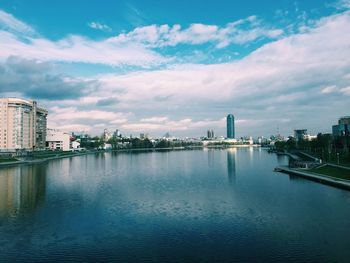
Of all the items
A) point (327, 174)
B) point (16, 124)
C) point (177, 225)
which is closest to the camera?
point (177, 225)

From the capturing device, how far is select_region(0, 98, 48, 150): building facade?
10044 centimetres

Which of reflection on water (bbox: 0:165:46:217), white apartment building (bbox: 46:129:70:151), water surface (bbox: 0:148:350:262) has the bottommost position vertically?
water surface (bbox: 0:148:350:262)

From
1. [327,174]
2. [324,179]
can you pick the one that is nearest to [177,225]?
[324,179]

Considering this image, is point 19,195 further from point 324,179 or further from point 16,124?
point 16,124

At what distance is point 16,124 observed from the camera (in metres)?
103

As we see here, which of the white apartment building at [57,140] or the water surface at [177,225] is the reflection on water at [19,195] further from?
the white apartment building at [57,140]

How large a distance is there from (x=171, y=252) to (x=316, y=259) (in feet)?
21.6

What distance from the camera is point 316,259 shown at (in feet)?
47.7

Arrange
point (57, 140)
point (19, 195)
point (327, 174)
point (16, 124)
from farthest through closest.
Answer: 1. point (57, 140)
2. point (16, 124)
3. point (327, 174)
4. point (19, 195)

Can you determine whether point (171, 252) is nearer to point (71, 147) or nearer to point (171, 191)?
point (171, 191)

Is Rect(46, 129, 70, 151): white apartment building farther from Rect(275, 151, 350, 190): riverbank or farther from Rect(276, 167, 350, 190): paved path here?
Rect(276, 167, 350, 190): paved path

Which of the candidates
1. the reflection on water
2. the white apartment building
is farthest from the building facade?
the reflection on water

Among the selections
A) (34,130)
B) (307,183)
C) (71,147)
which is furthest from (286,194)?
(71,147)

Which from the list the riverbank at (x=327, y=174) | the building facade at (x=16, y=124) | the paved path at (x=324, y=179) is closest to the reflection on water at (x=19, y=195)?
the paved path at (x=324, y=179)
